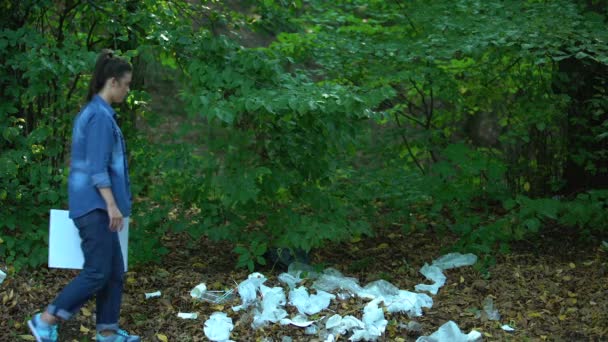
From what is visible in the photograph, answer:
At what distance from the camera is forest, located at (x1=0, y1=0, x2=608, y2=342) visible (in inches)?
210

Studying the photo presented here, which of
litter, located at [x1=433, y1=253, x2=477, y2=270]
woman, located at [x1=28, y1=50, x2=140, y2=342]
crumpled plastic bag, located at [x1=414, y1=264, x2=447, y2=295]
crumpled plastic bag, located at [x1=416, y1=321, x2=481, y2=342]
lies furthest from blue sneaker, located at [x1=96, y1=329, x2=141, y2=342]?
litter, located at [x1=433, y1=253, x2=477, y2=270]

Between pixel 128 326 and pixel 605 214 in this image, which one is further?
pixel 605 214

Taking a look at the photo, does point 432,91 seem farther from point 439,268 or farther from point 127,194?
point 127,194

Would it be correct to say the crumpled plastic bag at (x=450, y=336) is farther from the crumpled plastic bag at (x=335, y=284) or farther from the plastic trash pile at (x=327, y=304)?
the crumpled plastic bag at (x=335, y=284)

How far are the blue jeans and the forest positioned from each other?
574mm

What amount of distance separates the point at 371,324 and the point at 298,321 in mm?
474

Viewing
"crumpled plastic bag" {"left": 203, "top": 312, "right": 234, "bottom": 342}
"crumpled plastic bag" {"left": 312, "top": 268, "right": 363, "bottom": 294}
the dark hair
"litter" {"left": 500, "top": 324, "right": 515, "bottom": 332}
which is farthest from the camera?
"crumpled plastic bag" {"left": 312, "top": 268, "right": 363, "bottom": 294}

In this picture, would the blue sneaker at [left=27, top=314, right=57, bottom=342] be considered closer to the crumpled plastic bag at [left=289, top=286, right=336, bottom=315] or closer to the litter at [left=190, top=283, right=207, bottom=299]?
the litter at [left=190, top=283, right=207, bottom=299]

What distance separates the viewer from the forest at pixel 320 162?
5.34 m

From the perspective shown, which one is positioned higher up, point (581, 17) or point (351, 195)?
point (581, 17)

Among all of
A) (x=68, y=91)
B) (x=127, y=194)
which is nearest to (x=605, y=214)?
(x=127, y=194)

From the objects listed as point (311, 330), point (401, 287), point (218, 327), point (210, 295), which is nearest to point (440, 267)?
point (401, 287)

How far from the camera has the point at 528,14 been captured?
6.45 m

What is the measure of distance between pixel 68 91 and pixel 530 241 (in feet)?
14.1
